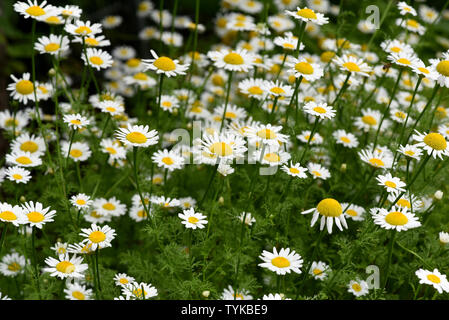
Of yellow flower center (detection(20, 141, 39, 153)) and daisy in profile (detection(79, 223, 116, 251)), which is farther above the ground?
daisy in profile (detection(79, 223, 116, 251))

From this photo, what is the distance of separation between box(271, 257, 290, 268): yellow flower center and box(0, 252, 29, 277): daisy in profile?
4.60ft

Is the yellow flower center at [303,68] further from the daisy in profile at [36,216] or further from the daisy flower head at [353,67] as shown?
the daisy in profile at [36,216]

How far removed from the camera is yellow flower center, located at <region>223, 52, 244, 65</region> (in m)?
2.80

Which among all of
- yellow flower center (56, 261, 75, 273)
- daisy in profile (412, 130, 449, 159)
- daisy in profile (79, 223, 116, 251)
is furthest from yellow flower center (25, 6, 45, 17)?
daisy in profile (412, 130, 449, 159)

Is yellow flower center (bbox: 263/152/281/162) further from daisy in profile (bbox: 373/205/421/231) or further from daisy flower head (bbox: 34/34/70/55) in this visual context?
daisy flower head (bbox: 34/34/70/55)

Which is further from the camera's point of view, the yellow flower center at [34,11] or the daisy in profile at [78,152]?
the daisy in profile at [78,152]

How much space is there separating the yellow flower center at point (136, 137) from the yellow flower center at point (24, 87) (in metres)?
0.95

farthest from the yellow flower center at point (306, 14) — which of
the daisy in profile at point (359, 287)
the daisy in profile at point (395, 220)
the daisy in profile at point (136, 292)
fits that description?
the daisy in profile at point (136, 292)

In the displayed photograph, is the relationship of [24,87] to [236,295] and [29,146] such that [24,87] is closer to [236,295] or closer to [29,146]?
[29,146]

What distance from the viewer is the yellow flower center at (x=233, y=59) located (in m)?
2.80

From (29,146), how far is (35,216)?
84cm

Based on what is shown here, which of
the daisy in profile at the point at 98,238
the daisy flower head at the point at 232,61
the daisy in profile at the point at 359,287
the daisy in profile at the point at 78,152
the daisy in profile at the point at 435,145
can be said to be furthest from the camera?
the daisy in profile at the point at 78,152
